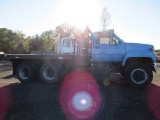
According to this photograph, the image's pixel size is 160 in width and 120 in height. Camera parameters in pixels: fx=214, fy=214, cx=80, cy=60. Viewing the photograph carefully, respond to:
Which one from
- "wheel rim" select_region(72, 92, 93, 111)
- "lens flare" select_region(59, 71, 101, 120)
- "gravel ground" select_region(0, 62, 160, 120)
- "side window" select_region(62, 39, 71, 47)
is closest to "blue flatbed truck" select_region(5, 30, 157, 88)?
"gravel ground" select_region(0, 62, 160, 120)

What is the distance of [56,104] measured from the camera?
6.59 m

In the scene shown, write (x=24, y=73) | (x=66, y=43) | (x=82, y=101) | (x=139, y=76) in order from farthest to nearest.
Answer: (x=66, y=43)
(x=24, y=73)
(x=139, y=76)
(x=82, y=101)

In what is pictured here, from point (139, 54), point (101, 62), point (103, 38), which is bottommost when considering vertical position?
point (101, 62)

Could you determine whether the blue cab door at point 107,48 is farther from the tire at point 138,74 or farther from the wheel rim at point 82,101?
the wheel rim at point 82,101

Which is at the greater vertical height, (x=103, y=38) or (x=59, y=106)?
(x=103, y=38)

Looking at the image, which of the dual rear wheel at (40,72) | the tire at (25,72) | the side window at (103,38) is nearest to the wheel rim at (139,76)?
the side window at (103,38)

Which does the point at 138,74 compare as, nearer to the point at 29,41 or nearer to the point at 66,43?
the point at 66,43

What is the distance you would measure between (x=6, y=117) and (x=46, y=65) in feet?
17.9

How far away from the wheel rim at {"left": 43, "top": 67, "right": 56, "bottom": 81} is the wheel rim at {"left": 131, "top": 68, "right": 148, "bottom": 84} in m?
3.88

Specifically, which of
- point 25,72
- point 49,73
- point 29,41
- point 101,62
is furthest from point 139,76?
point 29,41

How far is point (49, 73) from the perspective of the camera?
1090 centimetres

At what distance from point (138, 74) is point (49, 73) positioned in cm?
437

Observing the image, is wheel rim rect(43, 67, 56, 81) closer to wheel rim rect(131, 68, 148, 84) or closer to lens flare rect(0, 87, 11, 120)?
lens flare rect(0, 87, 11, 120)

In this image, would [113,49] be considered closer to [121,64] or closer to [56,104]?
[121,64]
